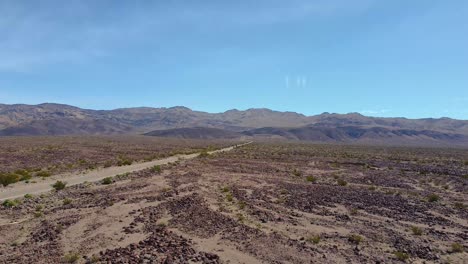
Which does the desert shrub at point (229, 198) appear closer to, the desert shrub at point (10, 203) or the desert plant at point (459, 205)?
the desert shrub at point (10, 203)

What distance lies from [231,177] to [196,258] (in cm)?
2099

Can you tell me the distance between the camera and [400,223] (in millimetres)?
18859

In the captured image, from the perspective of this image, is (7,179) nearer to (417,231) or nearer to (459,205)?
(417,231)

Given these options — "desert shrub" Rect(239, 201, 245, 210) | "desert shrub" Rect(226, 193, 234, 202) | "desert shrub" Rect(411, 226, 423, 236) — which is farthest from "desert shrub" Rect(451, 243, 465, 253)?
"desert shrub" Rect(226, 193, 234, 202)

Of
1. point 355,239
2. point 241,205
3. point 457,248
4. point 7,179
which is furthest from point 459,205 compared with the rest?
point 7,179

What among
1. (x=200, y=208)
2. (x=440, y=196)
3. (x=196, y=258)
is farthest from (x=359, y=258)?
(x=440, y=196)

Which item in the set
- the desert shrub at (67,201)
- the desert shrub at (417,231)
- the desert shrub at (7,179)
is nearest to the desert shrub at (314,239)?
the desert shrub at (417,231)

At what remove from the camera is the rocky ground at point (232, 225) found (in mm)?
13883

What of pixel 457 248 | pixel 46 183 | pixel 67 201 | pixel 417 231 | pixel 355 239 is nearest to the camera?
pixel 457 248

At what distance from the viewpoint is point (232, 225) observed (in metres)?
17.5

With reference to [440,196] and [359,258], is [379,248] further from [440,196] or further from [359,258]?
[440,196]

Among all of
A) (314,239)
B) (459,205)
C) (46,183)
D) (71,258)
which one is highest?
(459,205)

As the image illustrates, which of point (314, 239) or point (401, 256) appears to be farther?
point (314, 239)

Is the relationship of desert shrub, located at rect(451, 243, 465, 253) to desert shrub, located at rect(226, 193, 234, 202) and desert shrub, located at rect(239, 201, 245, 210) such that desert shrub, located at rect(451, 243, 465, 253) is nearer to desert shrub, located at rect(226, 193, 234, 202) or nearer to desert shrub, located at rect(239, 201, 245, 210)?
desert shrub, located at rect(239, 201, 245, 210)
